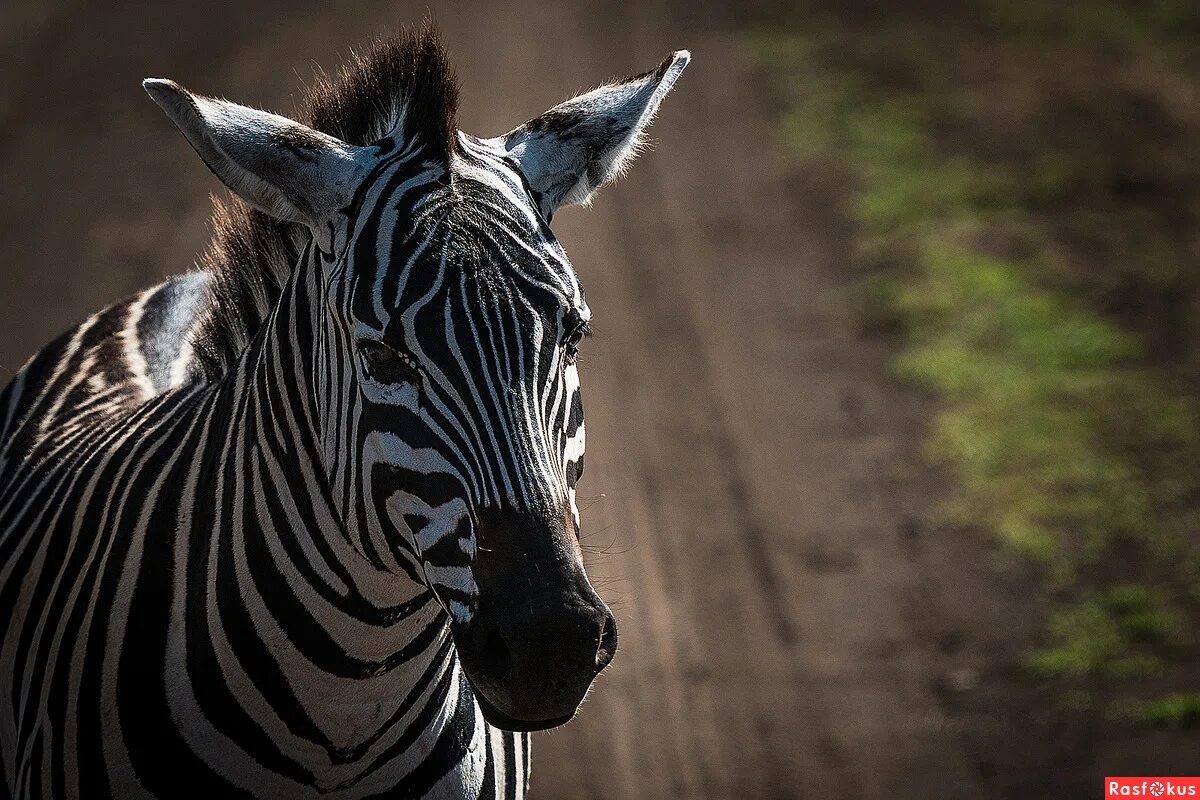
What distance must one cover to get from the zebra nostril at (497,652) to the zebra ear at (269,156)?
43.9 inches

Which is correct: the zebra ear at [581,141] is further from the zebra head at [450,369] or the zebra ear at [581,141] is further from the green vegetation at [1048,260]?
the green vegetation at [1048,260]

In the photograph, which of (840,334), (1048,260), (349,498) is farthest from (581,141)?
(1048,260)

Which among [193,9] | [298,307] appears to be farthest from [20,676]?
[193,9]

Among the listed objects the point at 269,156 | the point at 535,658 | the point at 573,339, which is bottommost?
the point at 535,658

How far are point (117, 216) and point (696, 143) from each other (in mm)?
6251

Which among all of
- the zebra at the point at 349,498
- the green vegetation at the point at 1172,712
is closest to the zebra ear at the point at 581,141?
the zebra at the point at 349,498

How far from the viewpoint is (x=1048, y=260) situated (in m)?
11.5

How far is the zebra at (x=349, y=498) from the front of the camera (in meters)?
2.74

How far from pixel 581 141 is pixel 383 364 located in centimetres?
93

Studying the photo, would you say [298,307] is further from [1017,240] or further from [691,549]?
[1017,240]

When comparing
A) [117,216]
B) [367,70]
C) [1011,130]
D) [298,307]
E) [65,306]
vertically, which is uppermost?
[1011,130]

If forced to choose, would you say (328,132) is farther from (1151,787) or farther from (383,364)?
(1151,787)

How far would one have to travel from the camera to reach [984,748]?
6676mm

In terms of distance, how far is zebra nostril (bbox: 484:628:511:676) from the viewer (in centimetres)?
262
